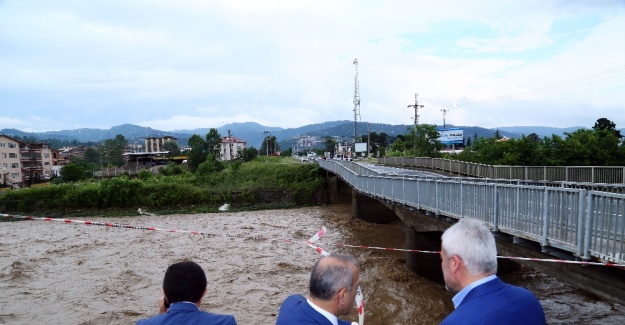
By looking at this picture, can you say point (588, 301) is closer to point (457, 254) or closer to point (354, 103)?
point (457, 254)

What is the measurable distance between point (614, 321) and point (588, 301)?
55.4 inches

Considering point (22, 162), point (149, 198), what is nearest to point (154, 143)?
point (22, 162)

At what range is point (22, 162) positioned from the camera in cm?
7088

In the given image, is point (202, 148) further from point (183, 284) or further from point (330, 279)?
point (330, 279)

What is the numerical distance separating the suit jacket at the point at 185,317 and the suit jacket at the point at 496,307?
55.1 inches

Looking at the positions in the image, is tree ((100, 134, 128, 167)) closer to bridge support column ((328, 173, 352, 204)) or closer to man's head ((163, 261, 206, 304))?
bridge support column ((328, 173, 352, 204))

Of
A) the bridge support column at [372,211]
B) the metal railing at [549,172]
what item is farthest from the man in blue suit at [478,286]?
the bridge support column at [372,211]

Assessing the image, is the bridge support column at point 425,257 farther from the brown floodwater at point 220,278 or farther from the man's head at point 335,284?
the man's head at point 335,284

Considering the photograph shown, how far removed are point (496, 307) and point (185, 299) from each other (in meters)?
1.88

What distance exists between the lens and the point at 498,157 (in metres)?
30.5

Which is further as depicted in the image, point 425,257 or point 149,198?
point 149,198

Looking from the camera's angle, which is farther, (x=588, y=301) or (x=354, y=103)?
(x=354, y=103)

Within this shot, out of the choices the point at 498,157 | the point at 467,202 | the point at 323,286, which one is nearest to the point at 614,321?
the point at 467,202

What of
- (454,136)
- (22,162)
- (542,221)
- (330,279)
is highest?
(454,136)
